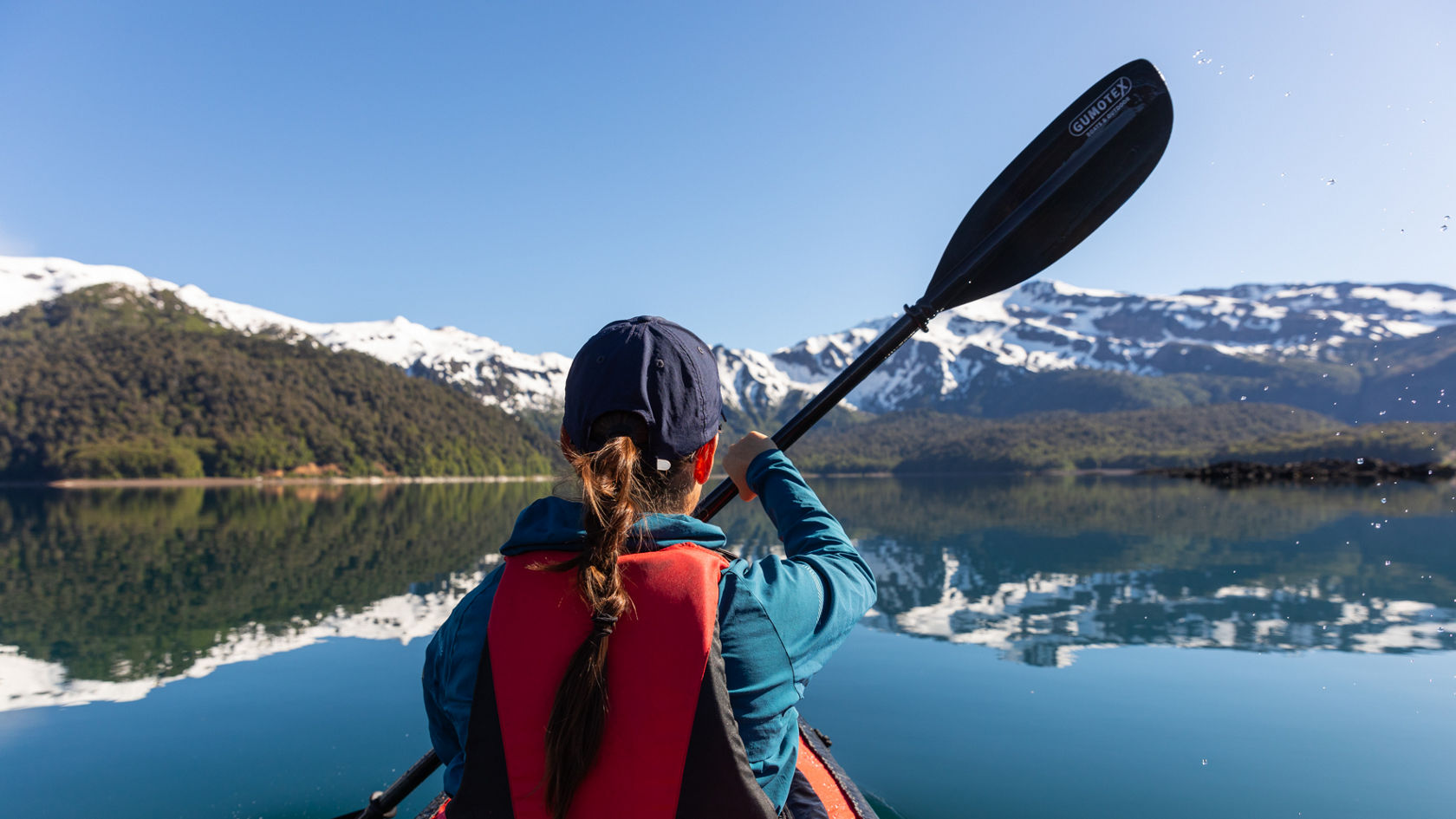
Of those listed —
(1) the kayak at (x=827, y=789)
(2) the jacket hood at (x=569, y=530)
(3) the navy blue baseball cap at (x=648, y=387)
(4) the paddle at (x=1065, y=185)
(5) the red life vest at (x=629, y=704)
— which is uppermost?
(4) the paddle at (x=1065, y=185)

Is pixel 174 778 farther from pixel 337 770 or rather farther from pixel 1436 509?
pixel 1436 509

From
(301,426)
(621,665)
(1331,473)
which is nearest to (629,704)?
(621,665)

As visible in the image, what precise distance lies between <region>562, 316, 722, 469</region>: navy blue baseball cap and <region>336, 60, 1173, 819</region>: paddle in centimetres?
206

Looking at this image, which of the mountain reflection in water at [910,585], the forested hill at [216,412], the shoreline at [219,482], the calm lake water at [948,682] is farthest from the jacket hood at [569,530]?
the forested hill at [216,412]

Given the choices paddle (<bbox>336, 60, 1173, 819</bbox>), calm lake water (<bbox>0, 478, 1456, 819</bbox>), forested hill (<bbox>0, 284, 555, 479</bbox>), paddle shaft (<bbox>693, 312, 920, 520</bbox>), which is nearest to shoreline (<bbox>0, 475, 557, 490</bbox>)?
forested hill (<bbox>0, 284, 555, 479</bbox>)

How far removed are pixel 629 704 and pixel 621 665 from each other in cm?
8

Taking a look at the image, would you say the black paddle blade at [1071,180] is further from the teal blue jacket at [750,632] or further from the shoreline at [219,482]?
the shoreline at [219,482]

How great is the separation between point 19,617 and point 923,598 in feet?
51.6

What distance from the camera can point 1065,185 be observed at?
380 centimetres

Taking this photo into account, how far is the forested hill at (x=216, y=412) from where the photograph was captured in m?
99.6

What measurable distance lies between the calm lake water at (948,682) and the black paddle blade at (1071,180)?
417cm

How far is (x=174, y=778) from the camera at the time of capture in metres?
6.15

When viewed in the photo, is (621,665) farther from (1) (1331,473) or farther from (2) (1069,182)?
(1) (1331,473)

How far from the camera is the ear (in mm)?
2004
